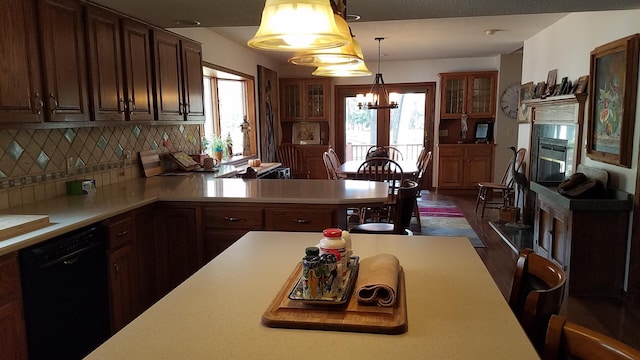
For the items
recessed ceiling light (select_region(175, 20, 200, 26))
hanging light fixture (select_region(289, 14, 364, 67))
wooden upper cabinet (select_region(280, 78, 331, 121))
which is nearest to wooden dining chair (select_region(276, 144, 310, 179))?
wooden upper cabinet (select_region(280, 78, 331, 121))

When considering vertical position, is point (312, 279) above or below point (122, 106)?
below

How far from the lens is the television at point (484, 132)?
767 centimetres

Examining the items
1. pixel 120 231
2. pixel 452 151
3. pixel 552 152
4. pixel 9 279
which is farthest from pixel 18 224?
pixel 452 151

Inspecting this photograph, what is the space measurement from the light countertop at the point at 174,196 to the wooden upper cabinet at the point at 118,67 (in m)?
0.54

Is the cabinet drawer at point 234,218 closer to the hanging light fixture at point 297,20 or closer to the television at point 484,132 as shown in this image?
the hanging light fixture at point 297,20

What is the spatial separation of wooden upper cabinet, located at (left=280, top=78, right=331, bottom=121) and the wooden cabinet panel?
512cm

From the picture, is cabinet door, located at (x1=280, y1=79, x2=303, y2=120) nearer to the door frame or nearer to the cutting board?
the door frame

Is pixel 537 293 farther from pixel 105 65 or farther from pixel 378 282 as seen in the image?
pixel 105 65

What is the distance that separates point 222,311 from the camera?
1.16 metres

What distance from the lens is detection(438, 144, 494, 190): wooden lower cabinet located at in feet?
25.0

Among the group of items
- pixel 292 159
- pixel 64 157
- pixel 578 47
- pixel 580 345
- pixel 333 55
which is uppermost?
pixel 578 47

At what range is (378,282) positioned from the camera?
3.88 feet

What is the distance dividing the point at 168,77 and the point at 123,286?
1.80m

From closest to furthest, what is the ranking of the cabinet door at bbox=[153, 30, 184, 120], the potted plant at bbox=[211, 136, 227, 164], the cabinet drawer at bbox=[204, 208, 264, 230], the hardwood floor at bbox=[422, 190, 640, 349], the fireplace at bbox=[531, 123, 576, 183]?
1. the hardwood floor at bbox=[422, 190, 640, 349]
2. the cabinet drawer at bbox=[204, 208, 264, 230]
3. the cabinet door at bbox=[153, 30, 184, 120]
4. the fireplace at bbox=[531, 123, 576, 183]
5. the potted plant at bbox=[211, 136, 227, 164]
